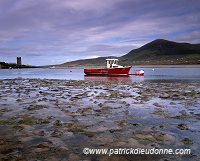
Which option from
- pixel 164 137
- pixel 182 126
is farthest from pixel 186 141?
pixel 182 126

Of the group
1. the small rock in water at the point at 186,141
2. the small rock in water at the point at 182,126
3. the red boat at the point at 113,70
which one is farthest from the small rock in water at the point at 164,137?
the red boat at the point at 113,70

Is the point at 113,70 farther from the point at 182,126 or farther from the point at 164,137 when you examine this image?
the point at 164,137

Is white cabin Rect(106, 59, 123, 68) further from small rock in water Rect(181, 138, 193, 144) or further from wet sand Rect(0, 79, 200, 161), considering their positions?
small rock in water Rect(181, 138, 193, 144)

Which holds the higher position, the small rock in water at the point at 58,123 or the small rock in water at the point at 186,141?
the small rock in water at the point at 58,123

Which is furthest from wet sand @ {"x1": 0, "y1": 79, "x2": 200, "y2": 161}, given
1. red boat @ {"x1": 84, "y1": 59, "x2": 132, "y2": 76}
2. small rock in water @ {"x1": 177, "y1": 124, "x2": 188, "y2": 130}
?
red boat @ {"x1": 84, "y1": 59, "x2": 132, "y2": 76}

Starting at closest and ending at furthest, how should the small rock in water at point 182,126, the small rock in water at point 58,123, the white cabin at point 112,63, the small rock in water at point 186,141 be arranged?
the small rock in water at point 186,141, the small rock in water at point 182,126, the small rock in water at point 58,123, the white cabin at point 112,63

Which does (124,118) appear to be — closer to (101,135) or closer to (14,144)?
(101,135)

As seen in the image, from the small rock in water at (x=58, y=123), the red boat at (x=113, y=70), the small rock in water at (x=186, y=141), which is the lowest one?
the small rock in water at (x=186, y=141)

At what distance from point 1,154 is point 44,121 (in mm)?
3569

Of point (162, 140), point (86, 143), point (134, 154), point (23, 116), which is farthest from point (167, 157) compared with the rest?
point (23, 116)

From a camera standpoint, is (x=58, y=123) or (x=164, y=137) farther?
(x=58, y=123)

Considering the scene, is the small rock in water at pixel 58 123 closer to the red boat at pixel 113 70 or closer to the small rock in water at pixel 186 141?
the small rock in water at pixel 186 141

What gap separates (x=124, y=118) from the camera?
9508 millimetres

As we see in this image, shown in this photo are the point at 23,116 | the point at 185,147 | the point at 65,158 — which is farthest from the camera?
the point at 23,116
